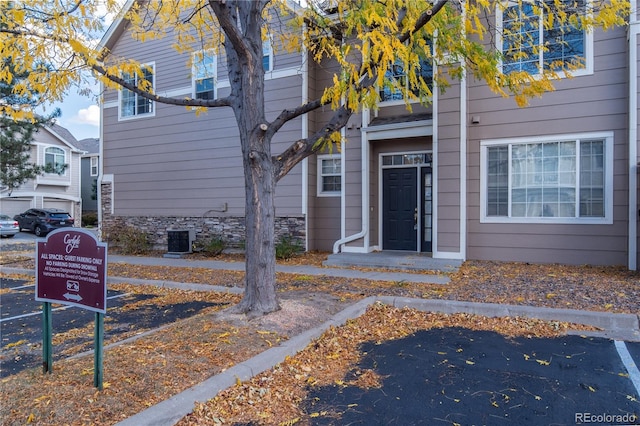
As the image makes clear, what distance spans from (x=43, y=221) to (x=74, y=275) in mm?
25803

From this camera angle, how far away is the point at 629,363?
14.1ft

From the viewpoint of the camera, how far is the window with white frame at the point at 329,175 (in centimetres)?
1257

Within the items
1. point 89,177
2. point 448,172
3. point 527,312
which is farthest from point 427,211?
point 89,177

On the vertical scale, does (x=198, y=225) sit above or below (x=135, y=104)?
below

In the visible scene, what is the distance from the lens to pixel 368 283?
800cm

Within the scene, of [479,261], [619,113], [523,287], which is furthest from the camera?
[479,261]

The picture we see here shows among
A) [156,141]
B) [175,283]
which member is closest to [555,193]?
[175,283]

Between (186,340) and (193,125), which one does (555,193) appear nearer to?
(186,340)

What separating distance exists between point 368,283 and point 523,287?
2.68m

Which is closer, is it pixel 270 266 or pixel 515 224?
pixel 270 266

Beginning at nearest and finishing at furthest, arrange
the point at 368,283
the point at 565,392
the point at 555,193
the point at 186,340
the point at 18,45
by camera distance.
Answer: the point at 565,392 < the point at 186,340 < the point at 18,45 < the point at 368,283 < the point at 555,193

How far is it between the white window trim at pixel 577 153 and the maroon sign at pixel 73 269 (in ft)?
28.9

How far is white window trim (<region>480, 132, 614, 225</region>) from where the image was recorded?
29.3 ft

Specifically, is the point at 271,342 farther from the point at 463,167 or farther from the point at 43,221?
the point at 43,221
